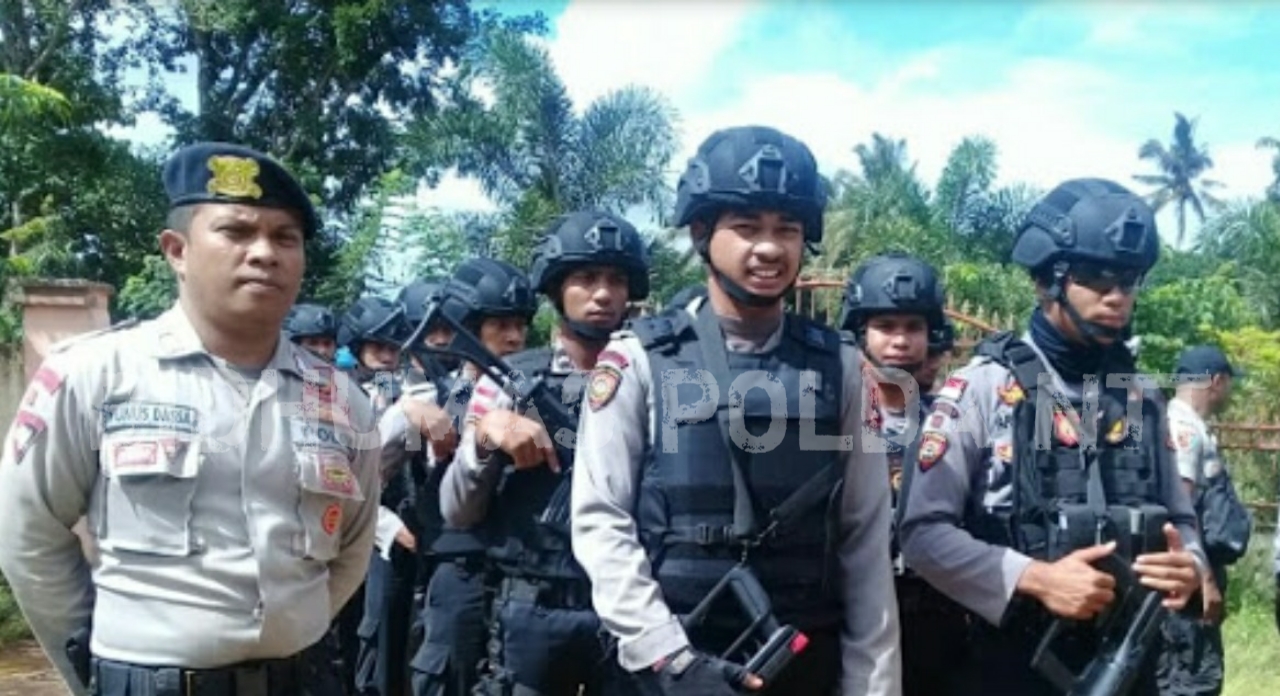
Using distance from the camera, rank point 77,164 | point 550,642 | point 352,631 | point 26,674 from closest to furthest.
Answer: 1. point 550,642
2. point 352,631
3. point 26,674
4. point 77,164

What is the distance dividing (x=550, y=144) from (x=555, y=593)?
462 inches

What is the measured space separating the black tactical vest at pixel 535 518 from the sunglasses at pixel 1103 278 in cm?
149

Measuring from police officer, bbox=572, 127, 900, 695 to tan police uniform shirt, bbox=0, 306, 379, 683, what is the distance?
23.9 inches

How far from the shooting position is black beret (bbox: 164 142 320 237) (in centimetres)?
281

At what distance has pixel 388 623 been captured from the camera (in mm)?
5805

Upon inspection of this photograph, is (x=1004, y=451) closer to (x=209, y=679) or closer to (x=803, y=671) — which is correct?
(x=803, y=671)

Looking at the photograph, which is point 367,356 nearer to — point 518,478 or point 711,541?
point 518,478

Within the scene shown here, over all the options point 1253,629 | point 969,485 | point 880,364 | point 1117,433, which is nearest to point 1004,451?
point 969,485

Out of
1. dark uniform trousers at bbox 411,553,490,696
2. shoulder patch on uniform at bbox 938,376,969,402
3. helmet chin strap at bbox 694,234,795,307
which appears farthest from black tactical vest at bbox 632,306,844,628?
dark uniform trousers at bbox 411,553,490,696

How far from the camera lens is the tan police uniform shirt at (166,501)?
8.70 ft

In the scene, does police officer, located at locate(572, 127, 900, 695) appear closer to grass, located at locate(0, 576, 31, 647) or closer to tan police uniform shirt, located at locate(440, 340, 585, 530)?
tan police uniform shirt, located at locate(440, 340, 585, 530)

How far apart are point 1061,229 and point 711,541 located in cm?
120

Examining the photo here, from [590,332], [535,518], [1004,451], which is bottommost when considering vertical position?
[535,518]

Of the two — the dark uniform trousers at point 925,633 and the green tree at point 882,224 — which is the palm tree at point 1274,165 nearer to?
the green tree at point 882,224
